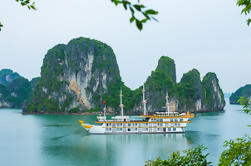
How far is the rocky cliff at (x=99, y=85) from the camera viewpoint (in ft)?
268

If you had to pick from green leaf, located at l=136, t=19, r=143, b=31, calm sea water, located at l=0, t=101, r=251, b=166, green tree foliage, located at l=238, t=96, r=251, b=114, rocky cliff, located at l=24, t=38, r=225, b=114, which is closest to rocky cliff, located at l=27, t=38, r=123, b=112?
rocky cliff, located at l=24, t=38, r=225, b=114

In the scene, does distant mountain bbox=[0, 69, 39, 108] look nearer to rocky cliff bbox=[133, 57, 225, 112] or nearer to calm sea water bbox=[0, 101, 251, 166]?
rocky cliff bbox=[133, 57, 225, 112]

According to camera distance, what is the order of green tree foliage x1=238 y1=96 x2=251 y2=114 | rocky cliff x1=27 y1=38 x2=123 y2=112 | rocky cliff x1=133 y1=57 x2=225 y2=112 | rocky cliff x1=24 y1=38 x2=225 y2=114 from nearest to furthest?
green tree foliage x1=238 y1=96 x2=251 y2=114
rocky cliff x1=133 y1=57 x2=225 y2=112
rocky cliff x1=24 y1=38 x2=225 y2=114
rocky cliff x1=27 y1=38 x2=123 y2=112

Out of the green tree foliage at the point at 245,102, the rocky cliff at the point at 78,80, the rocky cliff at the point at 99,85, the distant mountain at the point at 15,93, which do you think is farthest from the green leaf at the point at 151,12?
the distant mountain at the point at 15,93

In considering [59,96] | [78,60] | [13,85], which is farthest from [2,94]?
[78,60]

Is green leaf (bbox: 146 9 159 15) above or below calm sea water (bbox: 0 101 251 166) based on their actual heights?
above

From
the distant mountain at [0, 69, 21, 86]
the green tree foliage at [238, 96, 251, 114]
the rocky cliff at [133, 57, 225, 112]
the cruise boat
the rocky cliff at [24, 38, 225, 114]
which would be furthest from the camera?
the distant mountain at [0, 69, 21, 86]

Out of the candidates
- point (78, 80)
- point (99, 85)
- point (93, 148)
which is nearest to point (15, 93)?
point (78, 80)

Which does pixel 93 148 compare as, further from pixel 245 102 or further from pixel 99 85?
pixel 99 85

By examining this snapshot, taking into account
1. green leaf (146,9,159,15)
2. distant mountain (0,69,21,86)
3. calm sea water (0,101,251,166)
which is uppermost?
distant mountain (0,69,21,86)

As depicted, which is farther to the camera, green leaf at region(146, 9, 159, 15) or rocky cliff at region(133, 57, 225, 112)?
rocky cliff at region(133, 57, 225, 112)

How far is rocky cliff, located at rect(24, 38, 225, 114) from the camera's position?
81750 mm

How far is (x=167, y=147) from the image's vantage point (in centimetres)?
2900

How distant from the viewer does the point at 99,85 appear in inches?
3506
